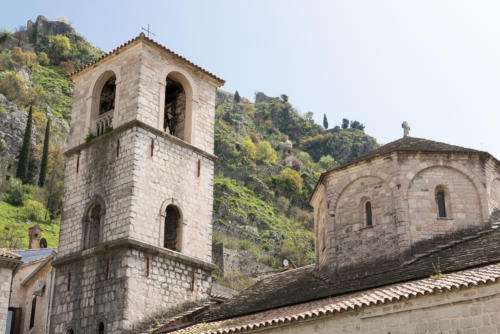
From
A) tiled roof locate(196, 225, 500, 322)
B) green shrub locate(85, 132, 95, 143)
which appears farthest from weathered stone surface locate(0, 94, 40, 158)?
tiled roof locate(196, 225, 500, 322)

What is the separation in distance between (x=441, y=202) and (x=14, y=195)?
51729 millimetres

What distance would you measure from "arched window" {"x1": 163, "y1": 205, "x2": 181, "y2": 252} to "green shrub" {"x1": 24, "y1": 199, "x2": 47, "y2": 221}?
138ft

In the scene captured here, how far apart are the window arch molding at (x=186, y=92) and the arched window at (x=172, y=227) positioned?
2.58 m

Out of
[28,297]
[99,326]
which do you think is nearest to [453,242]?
[99,326]

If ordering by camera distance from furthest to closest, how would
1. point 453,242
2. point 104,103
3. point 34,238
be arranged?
point 34,238 < point 104,103 < point 453,242

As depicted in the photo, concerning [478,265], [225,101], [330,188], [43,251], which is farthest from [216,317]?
[225,101]

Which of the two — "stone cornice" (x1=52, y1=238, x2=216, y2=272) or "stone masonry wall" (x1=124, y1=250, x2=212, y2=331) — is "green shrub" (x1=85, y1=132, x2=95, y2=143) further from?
"stone masonry wall" (x1=124, y1=250, x2=212, y2=331)

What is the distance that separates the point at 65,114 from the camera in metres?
78.1

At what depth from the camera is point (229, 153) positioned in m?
84.4

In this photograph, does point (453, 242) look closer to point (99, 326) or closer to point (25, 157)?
point (99, 326)

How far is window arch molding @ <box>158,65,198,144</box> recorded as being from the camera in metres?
21.8

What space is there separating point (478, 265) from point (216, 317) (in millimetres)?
8004

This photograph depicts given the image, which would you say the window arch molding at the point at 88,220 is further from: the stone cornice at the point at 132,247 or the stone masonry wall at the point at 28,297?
the stone masonry wall at the point at 28,297

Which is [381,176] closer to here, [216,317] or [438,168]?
[438,168]
